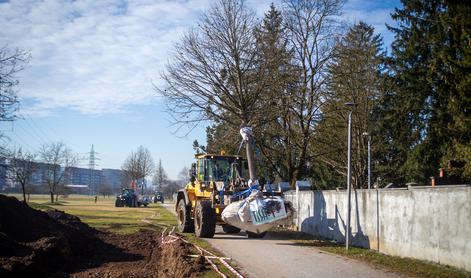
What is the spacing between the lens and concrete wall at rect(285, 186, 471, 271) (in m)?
10.2

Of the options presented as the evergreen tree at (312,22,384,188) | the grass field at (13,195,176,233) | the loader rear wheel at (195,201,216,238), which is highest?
the evergreen tree at (312,22,384,188)

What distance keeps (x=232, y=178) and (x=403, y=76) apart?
56.6ft

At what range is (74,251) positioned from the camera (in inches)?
597

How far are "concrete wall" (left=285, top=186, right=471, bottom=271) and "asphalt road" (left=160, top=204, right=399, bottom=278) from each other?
1379 millimetres

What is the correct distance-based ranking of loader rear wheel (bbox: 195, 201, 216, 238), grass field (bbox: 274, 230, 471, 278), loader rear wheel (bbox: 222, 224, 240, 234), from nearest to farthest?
grass field (bbox: 274, 230, 471, 278) → loader rear wheel (bbox: 195, 201, 216, 238) → loader rear wheel (bbox: 222, 224, 240, 234)

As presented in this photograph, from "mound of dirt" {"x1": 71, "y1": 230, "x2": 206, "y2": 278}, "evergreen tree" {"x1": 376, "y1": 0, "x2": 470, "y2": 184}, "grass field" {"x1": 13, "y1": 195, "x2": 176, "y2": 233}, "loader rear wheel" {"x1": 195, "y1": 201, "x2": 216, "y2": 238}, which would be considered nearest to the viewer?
"mound of dirt" {"x1": 71, "y1": 230, "x2": 206, "y2": 278}

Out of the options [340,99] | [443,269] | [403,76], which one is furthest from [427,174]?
[443,269]

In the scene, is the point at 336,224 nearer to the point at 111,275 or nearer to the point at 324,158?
the point at 111,275

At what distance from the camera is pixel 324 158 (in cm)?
3256

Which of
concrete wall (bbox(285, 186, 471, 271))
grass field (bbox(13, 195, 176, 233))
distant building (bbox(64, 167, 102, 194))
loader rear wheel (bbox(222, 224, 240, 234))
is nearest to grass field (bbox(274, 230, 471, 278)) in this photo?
concrete wall (bbox(285, 186, 471, 271))

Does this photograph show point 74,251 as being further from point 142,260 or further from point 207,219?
point 207,219

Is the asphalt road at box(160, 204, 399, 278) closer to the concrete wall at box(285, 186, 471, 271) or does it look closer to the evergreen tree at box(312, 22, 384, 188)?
the concrete wall at box(285, 186, 471, 271)

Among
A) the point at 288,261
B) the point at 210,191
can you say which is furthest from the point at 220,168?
the point at 288,261

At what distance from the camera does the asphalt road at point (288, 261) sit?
1037 cm
